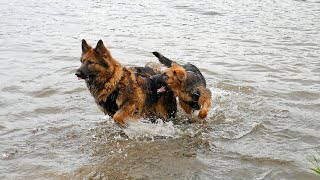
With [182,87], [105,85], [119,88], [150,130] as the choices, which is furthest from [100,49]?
[150,130]

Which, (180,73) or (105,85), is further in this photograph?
(180,73)

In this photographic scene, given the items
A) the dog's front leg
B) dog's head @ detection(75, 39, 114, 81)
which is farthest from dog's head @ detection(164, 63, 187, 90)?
dog's head @ detection(75, 39, 114, 81)

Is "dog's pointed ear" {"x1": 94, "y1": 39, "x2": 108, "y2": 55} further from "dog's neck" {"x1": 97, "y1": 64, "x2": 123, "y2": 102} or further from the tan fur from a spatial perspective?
the tan fur

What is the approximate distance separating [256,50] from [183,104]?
603cm

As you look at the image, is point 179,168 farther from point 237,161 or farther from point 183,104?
point 183,104

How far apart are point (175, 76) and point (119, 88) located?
35.8 inches

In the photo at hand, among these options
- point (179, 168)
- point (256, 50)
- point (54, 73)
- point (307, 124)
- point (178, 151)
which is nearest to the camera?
point (179, 168)

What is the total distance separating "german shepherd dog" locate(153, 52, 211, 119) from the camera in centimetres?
659

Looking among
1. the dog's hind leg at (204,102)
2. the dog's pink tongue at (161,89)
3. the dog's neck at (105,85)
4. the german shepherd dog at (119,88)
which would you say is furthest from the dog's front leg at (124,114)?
the dog's hind leg at (204,102)

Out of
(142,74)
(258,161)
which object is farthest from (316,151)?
(142,74)

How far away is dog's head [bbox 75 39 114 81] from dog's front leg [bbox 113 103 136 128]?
0.63m

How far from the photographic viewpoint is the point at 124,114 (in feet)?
21.0

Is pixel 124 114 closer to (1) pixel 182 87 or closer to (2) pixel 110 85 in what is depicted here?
(2) pixel 110 85

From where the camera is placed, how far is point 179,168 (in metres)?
5.50
